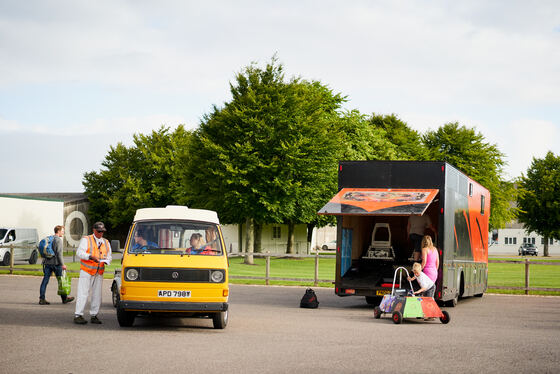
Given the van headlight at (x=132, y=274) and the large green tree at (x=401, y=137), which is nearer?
the van headlight at (x=132, y=274)

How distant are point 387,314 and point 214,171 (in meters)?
28.6

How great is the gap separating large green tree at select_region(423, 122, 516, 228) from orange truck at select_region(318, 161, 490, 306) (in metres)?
50.6

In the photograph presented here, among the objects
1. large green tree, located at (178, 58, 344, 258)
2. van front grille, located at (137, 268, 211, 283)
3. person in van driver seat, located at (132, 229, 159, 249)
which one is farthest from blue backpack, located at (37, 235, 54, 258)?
large green tree, located at (178, 58, 344, 258)

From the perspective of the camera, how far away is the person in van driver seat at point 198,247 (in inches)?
517

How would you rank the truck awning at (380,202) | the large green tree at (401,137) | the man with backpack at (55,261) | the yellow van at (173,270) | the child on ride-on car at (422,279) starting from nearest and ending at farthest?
the yellow van at (173,270) < the child on ride-on car at (422,279) < the truck awning at (380,202) < the man with backpack at (55,261) < the large green tree at (401,137)

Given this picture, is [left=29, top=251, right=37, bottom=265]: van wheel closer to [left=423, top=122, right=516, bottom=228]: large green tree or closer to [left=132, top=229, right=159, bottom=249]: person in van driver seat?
[left=132, top=229, right=159, bottom=249]: person in van driver seat

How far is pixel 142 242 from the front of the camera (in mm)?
13078

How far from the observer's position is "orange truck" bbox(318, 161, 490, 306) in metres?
17.4

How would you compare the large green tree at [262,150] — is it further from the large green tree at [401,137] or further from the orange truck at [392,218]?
the orange truck at [392,218]

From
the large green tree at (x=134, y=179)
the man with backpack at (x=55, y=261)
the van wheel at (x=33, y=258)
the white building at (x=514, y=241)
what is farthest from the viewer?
the white building at (x=514, y=241)

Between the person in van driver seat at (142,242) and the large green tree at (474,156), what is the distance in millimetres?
59382

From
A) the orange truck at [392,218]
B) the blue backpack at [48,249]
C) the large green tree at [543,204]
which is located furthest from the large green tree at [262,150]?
the large green tree at [543,204]

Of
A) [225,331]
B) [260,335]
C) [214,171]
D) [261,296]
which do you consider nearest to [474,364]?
[260,335]

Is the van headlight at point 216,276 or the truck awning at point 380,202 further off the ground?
the truck awning at point 380,202
